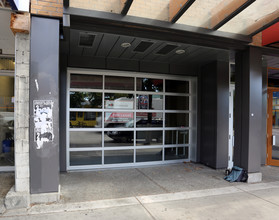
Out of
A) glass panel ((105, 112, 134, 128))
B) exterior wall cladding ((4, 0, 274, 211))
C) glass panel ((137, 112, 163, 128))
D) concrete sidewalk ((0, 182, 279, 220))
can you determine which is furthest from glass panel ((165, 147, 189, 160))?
concrete sidewalk ((0, 182, 279, 220))

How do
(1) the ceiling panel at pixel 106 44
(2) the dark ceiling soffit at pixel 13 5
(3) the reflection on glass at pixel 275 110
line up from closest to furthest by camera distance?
(2) the dark ceiling soffit at pixel 13 5
(1) the ceiling panel at pixel 106 44
(3) the reflection on glass at pixel 275 110

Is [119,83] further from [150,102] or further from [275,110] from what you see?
[275,110]

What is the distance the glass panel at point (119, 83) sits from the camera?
20.6 feet

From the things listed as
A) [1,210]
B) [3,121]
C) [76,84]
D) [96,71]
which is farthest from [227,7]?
[3,121]

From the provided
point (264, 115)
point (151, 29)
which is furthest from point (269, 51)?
point (151, 29)

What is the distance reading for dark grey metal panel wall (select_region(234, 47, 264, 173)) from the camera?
16.9 ft

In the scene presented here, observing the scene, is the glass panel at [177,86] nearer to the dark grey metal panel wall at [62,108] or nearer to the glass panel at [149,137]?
the glass panel at [149,137]

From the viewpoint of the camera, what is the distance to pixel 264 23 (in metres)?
4.53

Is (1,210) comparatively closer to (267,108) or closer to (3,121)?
(3,121)

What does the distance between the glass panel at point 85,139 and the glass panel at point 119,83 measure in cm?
145

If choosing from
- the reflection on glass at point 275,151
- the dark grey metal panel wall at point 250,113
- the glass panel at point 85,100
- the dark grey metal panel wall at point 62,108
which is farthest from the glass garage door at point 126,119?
the reflection on glass at point 275,151

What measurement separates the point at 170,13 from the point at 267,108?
16.6 feet

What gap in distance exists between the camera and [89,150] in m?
5.99

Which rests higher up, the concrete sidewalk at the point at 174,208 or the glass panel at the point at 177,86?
the glass panel at the point at 177,86
